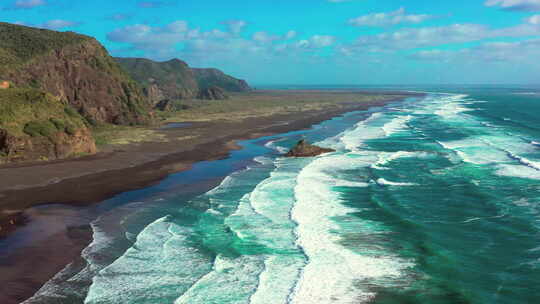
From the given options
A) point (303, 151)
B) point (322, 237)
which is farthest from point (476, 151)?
point (322, 237)

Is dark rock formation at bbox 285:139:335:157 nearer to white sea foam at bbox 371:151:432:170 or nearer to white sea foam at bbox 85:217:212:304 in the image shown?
white sea foam at bbox 371:151:432:170

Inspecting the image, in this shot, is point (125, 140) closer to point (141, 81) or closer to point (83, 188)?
point (83, 188)

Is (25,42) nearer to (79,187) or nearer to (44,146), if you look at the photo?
(44,146)

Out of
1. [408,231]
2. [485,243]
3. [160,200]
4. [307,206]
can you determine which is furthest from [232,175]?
[485,243]

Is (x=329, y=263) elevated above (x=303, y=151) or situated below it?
below

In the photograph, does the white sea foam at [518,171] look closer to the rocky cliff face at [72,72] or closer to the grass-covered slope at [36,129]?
the grass-covered slope at [36,129]

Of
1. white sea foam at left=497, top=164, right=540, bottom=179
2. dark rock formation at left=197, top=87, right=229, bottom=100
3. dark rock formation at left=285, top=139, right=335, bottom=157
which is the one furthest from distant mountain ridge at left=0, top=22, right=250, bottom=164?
dark rock formation at left=197, top=87, right=229, bottom=100
